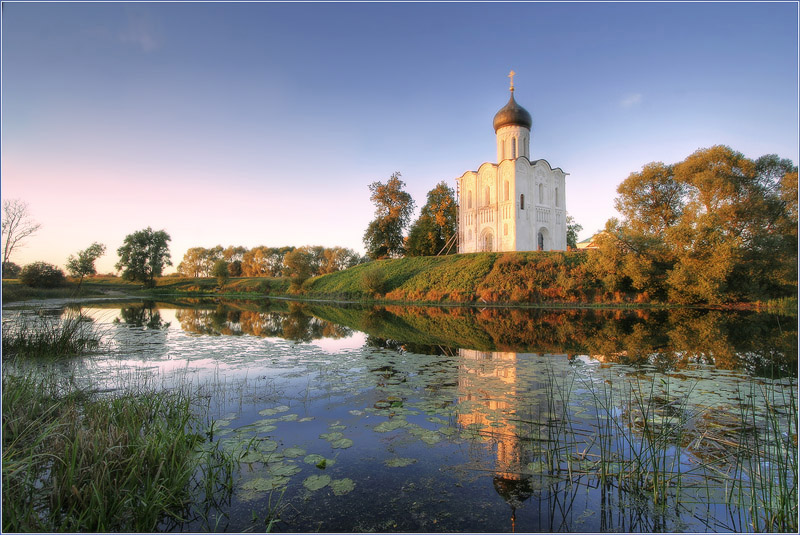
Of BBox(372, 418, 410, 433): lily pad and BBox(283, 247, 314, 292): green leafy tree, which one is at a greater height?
BBox(283, 247, 314, 292): green leafy tree

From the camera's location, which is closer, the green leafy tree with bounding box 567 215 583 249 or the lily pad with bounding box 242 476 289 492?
the lily pad with bounding box 242 476 289 492

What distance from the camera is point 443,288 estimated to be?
1221 inches

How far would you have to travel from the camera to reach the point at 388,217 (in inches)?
1859

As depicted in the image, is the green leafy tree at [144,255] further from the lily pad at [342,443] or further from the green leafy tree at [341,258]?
the lily pad at [342,443]

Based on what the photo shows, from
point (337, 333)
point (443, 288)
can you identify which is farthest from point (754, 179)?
point (337, 333)

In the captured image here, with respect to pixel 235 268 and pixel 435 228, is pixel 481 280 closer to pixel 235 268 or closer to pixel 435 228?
pixel 435 228

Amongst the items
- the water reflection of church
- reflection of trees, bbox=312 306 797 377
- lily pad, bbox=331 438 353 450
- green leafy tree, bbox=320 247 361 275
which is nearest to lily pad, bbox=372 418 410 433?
lily pad, bbox=331 438 353 450

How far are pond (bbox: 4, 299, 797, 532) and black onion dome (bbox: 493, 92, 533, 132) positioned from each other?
3113cm

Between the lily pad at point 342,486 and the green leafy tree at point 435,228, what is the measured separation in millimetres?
41259

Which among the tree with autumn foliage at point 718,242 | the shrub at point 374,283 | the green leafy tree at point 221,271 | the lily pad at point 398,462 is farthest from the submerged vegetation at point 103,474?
the green leafy tree at point 221,271

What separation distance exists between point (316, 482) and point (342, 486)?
256 millimetres

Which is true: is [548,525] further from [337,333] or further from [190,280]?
[190,280]

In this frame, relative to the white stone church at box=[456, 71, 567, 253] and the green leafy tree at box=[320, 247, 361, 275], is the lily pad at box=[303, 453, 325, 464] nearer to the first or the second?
the white stone church at box=[456, 71, 567, 253]

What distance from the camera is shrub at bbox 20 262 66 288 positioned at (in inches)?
629
